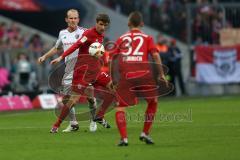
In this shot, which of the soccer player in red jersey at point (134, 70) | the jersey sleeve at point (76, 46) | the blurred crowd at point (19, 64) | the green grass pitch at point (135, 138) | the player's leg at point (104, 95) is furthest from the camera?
the blurred crowd at point (19, 64)

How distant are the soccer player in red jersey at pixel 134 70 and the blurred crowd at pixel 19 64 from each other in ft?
51.2

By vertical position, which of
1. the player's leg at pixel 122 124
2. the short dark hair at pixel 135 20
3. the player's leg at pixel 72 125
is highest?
the short dark hair at pixel 135 20

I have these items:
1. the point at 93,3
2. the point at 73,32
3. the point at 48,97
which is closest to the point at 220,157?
the point at 73,32

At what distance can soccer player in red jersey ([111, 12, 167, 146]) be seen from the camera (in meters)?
16.5

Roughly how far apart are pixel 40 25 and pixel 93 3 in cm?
242

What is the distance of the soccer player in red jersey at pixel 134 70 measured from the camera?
16516mm

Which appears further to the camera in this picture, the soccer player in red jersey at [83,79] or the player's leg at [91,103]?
the player's leg at [91,103]

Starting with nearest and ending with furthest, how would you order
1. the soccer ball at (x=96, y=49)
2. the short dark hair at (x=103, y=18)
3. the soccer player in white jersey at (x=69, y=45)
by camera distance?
the short dark hair at (x=103, y=18), the soccer ball at (x=96, y=49), the soccer player in white jersey at (x=69, y=45)

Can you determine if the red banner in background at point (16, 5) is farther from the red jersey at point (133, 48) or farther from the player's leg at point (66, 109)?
the red jersey at point (133, 48)

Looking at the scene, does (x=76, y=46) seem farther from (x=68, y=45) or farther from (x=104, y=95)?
(x=104, y=95)

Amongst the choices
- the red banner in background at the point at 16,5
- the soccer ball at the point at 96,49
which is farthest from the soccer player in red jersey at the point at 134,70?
the red banner in background at the point at 16,5

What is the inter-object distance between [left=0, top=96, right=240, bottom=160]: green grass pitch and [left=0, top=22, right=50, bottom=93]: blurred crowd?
19.1 feet

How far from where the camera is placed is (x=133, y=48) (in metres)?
16.5

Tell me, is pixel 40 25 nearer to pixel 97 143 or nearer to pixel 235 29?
pixel 235 29
